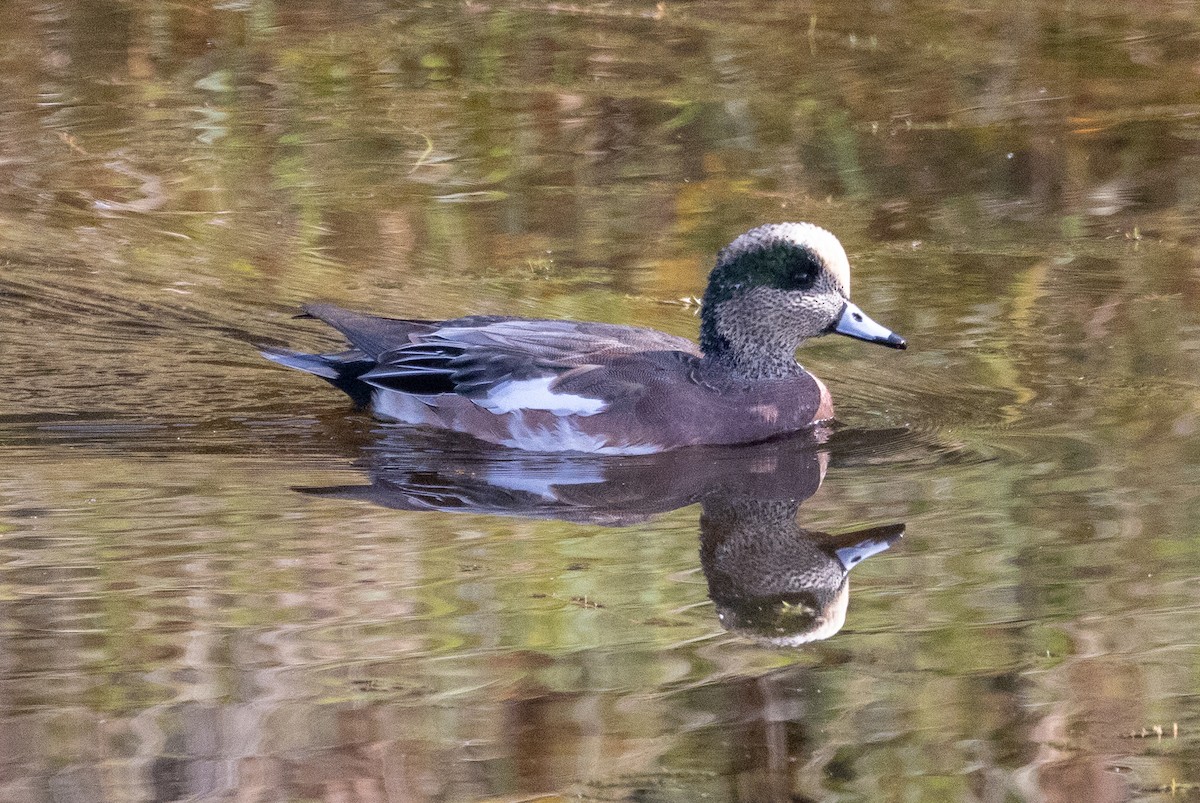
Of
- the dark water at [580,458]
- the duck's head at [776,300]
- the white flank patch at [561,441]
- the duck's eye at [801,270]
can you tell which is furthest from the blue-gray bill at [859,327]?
the white flank patch at [561,441]

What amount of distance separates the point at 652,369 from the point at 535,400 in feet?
1.35

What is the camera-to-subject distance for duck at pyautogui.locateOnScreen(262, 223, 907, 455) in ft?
19.2

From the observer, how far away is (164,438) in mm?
5969

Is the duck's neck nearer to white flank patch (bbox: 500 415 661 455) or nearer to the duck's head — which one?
the duck's head

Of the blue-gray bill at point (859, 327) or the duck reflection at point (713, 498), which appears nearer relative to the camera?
the duck reflection at point (713, 498)

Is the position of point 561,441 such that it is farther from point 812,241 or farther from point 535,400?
point 812,241

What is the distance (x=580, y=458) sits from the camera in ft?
19.1

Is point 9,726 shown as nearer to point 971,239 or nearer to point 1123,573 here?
point 1123,573

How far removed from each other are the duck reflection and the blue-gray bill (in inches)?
15.3

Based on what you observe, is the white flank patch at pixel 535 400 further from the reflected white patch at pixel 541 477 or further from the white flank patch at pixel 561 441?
the reflected white patch at pixel 541 477

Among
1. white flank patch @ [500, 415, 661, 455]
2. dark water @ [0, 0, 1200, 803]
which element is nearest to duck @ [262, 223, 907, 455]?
white flank patch @ [500, 415, 661, 455]

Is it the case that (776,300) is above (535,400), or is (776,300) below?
above

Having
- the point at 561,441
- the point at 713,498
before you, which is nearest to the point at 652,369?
the point at 561,441

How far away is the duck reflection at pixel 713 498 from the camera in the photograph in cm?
442
